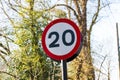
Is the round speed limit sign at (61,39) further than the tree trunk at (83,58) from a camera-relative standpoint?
No

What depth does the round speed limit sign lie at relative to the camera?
5.42 metres

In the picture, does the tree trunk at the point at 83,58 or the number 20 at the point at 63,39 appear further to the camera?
the tree trunk at the point at 83,58

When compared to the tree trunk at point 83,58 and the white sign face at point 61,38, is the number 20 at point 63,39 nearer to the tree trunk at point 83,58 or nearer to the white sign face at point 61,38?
the white sign face at point 61,38

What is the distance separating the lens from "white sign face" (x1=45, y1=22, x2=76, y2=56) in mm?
5453

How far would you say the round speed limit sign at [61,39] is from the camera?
17.8ft

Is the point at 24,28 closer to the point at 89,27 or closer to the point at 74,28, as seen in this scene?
the point at 89,27

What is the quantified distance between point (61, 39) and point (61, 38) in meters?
0.01

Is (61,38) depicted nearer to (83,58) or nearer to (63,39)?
(63,39)

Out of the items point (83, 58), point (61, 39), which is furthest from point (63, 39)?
point (83, 58)

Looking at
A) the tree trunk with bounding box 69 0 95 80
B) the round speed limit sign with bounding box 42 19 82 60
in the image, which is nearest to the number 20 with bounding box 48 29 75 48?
the round speed limit sign with bounding box 42 19 82 60

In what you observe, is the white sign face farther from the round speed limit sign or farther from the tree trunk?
the tree trunk

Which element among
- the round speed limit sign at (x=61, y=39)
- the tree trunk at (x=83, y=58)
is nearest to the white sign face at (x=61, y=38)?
the round speed limit sign at (x=61, y=39)

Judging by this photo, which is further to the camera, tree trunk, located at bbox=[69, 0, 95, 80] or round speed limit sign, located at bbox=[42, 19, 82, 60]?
tree trunk, located at bbox=[69, 0, 95, 80]

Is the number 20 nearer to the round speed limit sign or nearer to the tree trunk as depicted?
the round speed limit sign
